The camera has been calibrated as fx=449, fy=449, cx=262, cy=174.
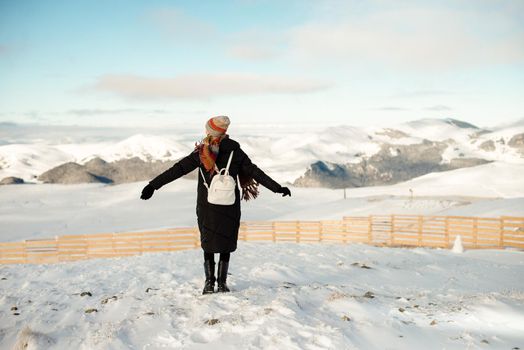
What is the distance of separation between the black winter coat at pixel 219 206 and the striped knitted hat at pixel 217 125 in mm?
144

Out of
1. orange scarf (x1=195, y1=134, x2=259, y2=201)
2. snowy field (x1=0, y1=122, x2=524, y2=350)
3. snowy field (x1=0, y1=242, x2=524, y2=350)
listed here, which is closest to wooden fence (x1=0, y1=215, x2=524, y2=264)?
snowy field (x1=0, y1=122, x2=524, y2=350)

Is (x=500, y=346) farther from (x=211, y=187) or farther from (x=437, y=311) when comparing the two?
(x=211, y=187)

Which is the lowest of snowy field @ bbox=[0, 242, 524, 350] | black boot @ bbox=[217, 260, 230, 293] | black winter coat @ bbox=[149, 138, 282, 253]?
snowy field @ bbox=[0, 242, 524, 350]

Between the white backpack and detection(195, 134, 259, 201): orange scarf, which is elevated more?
detection(195, 134, 259, 201): orange scarf

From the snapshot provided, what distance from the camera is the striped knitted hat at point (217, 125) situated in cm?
561

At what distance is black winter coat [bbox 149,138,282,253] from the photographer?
566 cm

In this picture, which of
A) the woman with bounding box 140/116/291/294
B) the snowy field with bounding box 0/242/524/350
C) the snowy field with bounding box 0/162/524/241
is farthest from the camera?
the snowy field with bounding box 0/162/524/241

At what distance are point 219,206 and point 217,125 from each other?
1.02m

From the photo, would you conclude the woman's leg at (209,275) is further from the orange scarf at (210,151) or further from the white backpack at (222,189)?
the orange scarf at (210,151)

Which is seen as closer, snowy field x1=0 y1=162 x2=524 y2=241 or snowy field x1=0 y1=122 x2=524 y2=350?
snowy field x1=0 y1=122 x2=524 y2=350

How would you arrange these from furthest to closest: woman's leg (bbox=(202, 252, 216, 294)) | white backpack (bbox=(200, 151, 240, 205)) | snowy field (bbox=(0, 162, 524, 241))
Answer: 1. snowy field (bbox=(0, 162, 524, 241))
2. woman's leg (bbox=(202, 252, 216, 294))
3. white backpack (bbox=(200, 151, 240, 205))

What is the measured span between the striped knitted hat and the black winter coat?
0.47ft

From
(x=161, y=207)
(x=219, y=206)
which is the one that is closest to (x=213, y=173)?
(x=219, y=206)

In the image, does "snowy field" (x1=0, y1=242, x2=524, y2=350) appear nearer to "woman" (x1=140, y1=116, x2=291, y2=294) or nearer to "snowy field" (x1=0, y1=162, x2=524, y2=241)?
"woman" (x1=140, y1=116, x2=291, y2=294)
